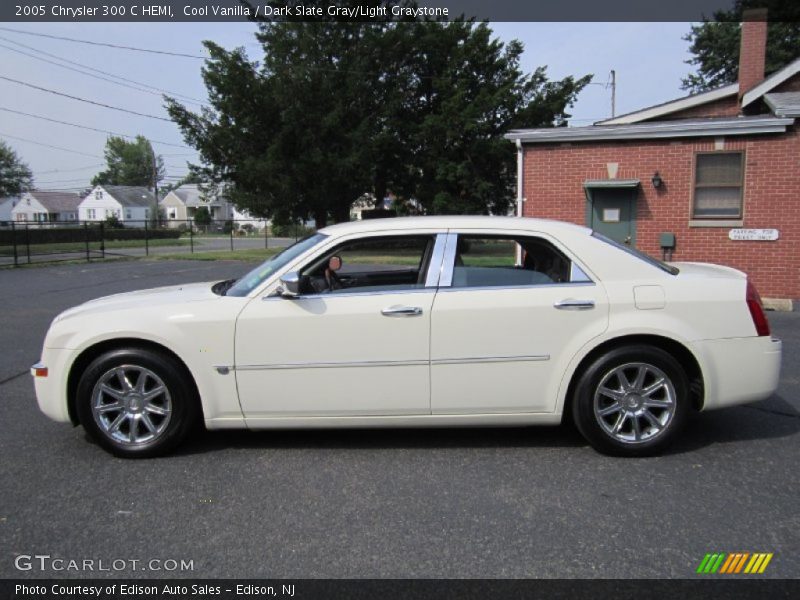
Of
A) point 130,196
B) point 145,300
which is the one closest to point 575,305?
point 145,300

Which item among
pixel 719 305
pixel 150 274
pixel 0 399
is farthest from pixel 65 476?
pixel 150 274

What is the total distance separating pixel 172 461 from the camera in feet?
13.1

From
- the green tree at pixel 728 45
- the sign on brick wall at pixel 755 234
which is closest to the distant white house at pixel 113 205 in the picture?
the green tree at pixel 728 45

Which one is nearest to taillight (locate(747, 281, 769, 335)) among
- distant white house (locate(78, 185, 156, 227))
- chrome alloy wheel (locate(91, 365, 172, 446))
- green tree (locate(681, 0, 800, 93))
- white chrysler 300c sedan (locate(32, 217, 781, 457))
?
white chrysler 300c sedan (locate(32, 217, 781, 457))

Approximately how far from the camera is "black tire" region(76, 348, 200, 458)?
13.0ft

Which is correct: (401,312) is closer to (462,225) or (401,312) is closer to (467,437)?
(462,225)

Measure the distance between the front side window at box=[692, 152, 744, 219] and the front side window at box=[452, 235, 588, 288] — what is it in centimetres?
922

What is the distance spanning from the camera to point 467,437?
441 cm

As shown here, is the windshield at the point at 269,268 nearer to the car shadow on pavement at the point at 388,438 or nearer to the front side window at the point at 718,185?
the car shadow on pavement at the point at 388,438

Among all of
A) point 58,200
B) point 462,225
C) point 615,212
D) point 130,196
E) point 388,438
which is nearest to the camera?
point 462,225

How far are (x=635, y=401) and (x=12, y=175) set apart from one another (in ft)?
346

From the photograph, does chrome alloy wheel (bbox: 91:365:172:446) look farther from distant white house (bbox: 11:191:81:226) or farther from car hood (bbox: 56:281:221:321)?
distant white house (bbox: 11:191:81:226)

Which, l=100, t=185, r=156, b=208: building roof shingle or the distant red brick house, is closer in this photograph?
the distant red brick house

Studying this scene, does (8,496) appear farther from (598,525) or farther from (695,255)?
(695,255)
